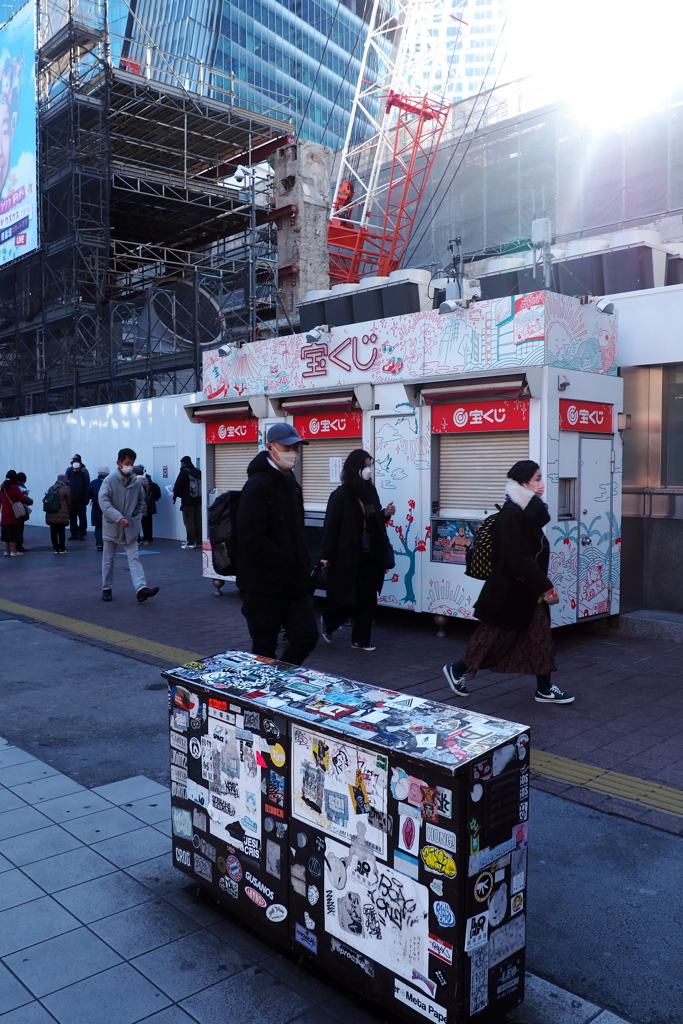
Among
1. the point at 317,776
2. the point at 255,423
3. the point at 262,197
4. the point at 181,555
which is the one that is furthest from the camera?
the point at 262,197

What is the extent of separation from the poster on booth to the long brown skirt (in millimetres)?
3122

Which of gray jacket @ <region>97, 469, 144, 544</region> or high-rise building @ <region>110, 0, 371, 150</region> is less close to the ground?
high-rise building @ <region>110, 0, 371, 150</region>

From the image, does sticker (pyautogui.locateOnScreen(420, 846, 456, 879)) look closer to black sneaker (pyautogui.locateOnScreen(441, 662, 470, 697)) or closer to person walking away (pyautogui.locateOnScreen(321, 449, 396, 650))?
black sneaker (pyautogui.locateOnScreen(441, 662, 470, 697))

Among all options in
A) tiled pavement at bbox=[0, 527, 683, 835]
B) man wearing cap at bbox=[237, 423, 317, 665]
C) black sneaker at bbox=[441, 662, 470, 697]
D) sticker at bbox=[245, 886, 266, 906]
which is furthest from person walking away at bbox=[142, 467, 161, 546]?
sticker at bbox=[245, 886, 266, 906]

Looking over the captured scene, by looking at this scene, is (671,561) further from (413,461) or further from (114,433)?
(114,433)

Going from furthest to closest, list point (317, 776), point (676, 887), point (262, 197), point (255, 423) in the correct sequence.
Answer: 1. point (262, 197)
2. point (255, 423)
3. point (676, 887)
4. point (317, 776)

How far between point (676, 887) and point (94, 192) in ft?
80.4

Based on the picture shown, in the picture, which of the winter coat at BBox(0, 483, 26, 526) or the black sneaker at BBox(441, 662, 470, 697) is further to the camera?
the winter coat at BBox(0, 483, 26, 526)

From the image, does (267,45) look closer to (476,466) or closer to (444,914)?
(476,466)

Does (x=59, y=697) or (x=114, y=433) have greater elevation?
(x=114, y=433)

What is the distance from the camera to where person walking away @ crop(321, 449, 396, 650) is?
24.1 feet

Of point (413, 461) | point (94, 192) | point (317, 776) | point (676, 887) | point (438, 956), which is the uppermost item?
point (94, 192)

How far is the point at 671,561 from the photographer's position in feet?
28.7

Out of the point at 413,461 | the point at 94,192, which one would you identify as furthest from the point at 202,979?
the point at 94,192
